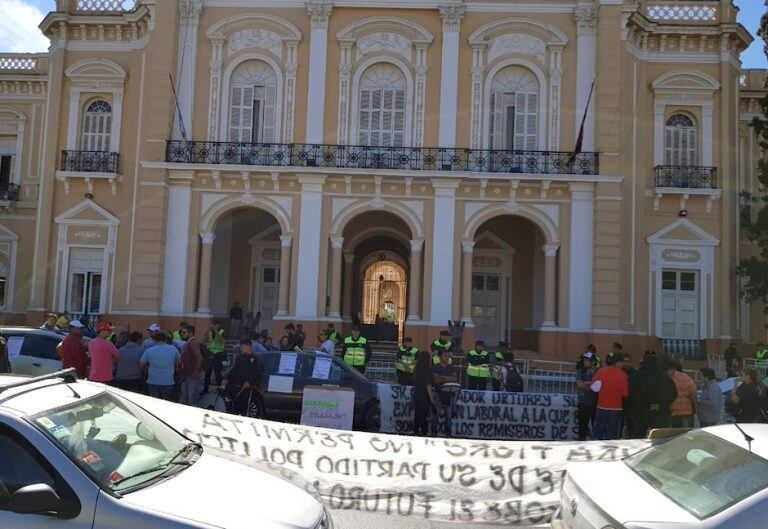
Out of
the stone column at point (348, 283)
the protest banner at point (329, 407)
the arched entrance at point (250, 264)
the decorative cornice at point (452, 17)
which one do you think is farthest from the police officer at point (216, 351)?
the decorative cornice at point (452, 17)

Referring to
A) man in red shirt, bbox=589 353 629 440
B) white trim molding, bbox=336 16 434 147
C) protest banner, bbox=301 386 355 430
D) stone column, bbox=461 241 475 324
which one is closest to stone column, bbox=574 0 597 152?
white trim molding, bbox=336 16 434 147

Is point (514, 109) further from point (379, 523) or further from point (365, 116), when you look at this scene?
point (379, 523)

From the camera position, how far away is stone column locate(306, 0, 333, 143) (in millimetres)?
23913

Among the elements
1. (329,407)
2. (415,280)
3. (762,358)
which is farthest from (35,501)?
(415,280)

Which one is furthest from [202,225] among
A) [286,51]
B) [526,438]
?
[526,438]

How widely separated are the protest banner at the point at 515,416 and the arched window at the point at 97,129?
18.2 meters

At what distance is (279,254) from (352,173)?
220 inches

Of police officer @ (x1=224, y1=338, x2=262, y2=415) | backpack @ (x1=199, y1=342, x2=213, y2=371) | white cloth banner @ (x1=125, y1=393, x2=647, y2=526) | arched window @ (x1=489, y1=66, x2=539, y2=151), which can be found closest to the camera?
white cloth banner @ (x1=125, y1=393, x2=647, y2=526)

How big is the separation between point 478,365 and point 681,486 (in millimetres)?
11097

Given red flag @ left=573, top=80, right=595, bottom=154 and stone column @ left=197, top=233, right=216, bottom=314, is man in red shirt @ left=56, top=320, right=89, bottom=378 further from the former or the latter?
red flag @ left=573, top=80, right=595, bottom=154

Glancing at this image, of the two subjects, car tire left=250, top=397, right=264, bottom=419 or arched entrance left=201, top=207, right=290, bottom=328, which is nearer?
car tire left=250, top=397, right=264, bottom=419

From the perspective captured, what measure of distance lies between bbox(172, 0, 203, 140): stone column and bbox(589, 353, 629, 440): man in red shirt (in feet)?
56.0

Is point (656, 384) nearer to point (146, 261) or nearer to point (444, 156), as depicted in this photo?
point (444, 156)

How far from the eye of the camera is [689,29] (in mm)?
24734
